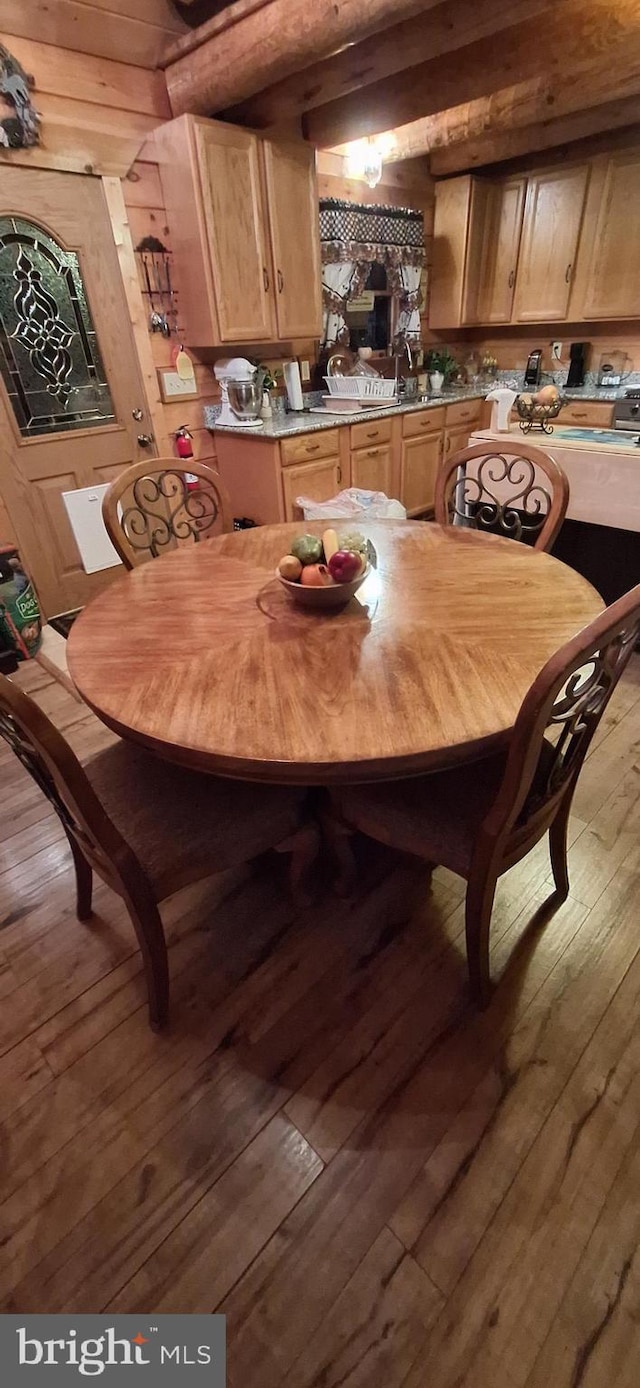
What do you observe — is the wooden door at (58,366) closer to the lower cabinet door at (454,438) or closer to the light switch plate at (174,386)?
the light switch plate at (174,386)

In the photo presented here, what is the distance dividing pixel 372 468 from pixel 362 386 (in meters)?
0.52

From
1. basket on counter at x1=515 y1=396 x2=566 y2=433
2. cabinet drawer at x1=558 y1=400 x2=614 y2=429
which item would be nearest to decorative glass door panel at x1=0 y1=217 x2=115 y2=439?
basket on counter at x1=515 y1=396 x2=566 y2=433

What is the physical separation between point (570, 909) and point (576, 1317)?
780 millimetres

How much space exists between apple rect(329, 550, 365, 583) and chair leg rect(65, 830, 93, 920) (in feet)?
2.86

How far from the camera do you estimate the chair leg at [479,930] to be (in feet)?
3.78

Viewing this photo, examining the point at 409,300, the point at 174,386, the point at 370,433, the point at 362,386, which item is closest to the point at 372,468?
the point at 370,433

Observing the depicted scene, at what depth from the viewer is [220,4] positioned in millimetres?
2719

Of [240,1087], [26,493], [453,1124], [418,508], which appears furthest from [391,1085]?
[418,508]

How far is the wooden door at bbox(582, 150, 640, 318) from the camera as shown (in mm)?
3744

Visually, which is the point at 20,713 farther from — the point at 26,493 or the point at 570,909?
the point at 26,493

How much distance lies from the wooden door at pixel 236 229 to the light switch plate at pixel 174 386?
1.06 feet

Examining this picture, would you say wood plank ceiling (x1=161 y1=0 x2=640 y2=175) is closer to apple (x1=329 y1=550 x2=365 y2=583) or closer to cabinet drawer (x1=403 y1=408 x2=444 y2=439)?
cabinet drawer (x1=403 y1=408 x2=444 y2=439)

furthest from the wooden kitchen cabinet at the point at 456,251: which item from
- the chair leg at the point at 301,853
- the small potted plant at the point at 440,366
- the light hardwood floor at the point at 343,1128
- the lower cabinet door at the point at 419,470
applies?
the chair leg at the point at 301,853

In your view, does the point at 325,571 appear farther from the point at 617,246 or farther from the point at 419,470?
the point at 617,246
